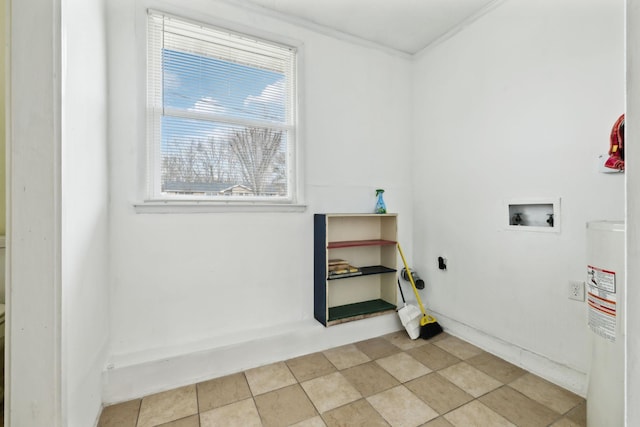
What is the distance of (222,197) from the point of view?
6.99ft

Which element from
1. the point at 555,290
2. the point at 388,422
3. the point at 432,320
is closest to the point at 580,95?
the point at 555,290

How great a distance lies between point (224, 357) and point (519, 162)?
2.48 meters

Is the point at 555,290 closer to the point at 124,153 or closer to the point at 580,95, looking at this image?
the point at 580,95

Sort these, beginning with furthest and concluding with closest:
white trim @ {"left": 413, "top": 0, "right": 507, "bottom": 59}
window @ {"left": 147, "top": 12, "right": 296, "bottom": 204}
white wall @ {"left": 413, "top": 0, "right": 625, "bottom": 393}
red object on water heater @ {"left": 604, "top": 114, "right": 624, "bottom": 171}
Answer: white trim @ {"left": 413, "top": 0, "right": 507, "bottom": 59}
window @ {"left": 147, "top": 12, "right": 296, "bottom": 204}
white wall @ {"left": 413, "top": 0, "right": 625, "bottom": 393}
red object on water heater @ {"left": 604, "top": 114, "right": 624, "bottom": 171}

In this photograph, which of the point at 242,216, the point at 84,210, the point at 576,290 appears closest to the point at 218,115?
the point at 242,216

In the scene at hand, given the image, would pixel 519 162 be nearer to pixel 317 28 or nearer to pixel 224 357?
pixel 317 28

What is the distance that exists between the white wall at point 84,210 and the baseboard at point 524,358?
2558 mm

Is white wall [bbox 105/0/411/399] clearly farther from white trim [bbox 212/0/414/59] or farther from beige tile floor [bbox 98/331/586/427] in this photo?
beige tile floor [bbox 98/331/586/427]

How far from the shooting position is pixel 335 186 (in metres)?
2.53

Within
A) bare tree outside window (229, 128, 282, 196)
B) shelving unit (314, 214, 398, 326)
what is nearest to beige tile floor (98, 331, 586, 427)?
shelving unit (314, 214, 398, 326)

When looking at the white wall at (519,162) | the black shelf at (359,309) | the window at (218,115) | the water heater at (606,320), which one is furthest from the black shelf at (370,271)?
the water heater at (606,320)

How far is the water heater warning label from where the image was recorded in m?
1.16

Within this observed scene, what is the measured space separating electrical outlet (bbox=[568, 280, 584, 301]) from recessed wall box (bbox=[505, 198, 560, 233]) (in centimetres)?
33

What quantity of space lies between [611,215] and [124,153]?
295cm
